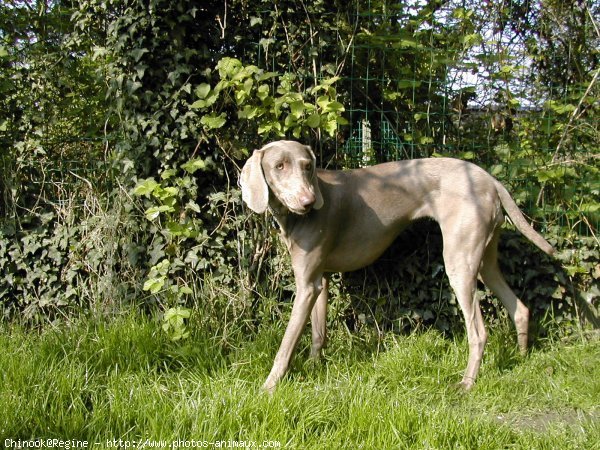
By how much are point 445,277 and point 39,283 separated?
9.74 feet

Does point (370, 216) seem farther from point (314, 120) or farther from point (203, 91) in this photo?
point (203, 91)

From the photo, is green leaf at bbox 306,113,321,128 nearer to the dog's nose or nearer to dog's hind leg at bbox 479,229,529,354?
the dog's nose

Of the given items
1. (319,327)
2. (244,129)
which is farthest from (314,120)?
(319,327)

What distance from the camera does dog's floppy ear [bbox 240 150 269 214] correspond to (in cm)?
327

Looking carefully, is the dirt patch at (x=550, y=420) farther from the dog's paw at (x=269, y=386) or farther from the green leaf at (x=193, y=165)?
the green leaf at (x=193, y=165)

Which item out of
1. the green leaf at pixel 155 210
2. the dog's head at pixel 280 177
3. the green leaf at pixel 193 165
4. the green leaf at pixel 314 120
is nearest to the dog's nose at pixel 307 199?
the dog's head at pixel 280 177

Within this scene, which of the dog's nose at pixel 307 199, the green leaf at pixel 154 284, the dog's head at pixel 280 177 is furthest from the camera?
the green leaf at pixel 154 284

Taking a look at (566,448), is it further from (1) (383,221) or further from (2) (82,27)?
(2) (82,27)

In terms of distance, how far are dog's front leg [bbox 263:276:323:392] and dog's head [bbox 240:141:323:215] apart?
497 mm

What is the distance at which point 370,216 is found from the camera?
3.68m

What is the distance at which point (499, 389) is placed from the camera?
3.33 metres

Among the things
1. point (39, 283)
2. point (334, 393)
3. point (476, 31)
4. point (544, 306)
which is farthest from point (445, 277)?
→ point (39, 283)

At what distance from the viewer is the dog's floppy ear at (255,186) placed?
327 centimetres

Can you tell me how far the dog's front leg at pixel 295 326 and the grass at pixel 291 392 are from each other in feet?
0.41
